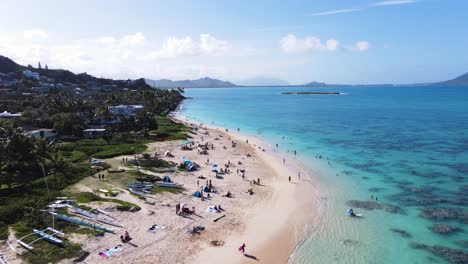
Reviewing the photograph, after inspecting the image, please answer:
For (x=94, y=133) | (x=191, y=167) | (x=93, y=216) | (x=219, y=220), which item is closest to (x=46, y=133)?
(x=94, y=133)

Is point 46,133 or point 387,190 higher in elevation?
point 46,133

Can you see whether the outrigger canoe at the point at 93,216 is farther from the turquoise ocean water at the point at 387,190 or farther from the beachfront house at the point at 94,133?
the beachfront house at the point at 94,133

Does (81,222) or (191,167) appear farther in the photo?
(191,167)

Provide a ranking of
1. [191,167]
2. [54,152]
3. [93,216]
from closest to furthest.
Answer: [93,216] → [54,152] → [191,167]

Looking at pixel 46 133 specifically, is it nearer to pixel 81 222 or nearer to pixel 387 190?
pixel 81 222

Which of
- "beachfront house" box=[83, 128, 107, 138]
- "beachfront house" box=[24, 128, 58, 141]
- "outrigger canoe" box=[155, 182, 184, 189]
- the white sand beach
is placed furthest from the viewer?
"beachfront house" box=[83, 128, 107, 138]

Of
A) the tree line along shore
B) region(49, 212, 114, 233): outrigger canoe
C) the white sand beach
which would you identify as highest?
the tree line along shore

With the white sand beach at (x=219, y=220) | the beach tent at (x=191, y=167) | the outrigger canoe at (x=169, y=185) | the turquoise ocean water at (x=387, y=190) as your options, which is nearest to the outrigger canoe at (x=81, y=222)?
the white sand beach at (x=219, y=220)

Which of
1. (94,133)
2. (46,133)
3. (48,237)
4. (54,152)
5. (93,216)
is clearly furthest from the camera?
(94,133)

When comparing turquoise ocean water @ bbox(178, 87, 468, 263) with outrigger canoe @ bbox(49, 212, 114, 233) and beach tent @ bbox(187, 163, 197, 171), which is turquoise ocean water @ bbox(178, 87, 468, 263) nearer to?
outrigger canoe @ bbox(49, 212, 114, 233)

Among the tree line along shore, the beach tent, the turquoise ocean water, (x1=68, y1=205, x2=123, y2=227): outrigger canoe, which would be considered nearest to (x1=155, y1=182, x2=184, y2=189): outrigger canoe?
the tree line along shore

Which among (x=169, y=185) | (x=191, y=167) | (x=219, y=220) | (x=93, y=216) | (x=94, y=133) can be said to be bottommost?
(x=219, y=220)

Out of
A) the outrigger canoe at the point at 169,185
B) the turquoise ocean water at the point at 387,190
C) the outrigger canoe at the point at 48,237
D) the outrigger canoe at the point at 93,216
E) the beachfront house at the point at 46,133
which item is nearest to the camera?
the outrigger canoe at the point at 48,237
